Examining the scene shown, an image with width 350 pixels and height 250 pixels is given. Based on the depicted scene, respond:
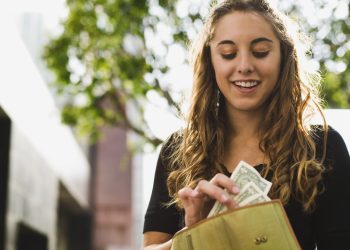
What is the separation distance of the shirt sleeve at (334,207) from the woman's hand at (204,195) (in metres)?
0.30

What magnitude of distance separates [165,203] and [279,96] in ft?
1.63

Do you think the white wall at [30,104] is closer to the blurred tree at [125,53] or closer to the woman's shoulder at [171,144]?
the blurred tree at [125,53]

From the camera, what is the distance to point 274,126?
7.18 ft

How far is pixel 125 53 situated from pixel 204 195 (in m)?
8.60

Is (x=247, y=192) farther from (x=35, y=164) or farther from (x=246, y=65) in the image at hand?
(x=35, y=164)

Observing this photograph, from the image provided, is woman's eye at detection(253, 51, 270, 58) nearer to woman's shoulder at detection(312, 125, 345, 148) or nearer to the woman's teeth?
the woman's teeth

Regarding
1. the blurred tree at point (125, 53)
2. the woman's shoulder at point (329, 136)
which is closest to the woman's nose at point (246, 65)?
the woman's shoulder at point (329, 136)

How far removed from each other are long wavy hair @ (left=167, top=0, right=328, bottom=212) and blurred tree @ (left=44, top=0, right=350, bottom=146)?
5.69m

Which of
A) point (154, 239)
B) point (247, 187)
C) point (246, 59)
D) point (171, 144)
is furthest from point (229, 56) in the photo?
point (154, 239)

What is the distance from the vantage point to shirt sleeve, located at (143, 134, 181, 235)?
2.26 m

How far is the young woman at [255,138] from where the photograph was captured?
202 cm

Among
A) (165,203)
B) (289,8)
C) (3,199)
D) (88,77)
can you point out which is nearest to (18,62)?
(88,77)

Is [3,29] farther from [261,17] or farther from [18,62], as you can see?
[261,17]

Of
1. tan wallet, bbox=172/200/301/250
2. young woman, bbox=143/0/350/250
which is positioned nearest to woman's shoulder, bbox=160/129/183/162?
young woman, bbox=143/0/350/250
